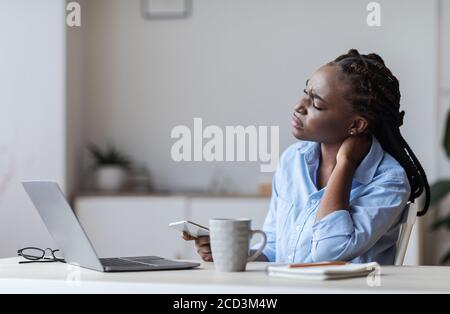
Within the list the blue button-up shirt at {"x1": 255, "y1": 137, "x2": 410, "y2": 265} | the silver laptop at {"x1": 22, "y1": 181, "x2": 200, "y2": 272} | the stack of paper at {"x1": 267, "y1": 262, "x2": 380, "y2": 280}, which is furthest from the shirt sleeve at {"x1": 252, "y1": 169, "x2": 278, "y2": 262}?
the stack of paper at {"x1": 267, "y1": 262, "x2": 380, "y2": 280}

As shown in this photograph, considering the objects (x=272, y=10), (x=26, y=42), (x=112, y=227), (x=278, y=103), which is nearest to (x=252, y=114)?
(x=278, y=103)

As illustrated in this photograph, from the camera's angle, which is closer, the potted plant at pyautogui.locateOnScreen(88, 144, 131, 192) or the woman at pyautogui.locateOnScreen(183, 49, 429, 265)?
the woman at pyautogui.locateOnScreen(183, 49, 429, 265)

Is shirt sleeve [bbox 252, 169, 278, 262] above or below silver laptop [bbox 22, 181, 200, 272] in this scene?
below

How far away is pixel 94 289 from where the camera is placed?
4.31 feet

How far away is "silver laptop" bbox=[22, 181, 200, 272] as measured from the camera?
1.51m

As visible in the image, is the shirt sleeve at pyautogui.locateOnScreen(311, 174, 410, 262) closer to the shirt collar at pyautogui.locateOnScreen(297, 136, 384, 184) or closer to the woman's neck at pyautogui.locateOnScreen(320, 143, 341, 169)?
the shirt collar at pyautogui.locateOnScreen(297, 136, 384, 184)

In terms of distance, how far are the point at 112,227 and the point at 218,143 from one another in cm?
80

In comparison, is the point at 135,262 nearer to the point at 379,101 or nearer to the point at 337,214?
the point at 337,214

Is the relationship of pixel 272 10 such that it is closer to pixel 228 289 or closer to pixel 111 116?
pixel 111 116

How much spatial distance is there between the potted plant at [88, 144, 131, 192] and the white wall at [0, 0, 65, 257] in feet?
0.86

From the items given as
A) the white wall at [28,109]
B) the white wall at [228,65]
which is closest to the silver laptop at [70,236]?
the white wall at [28,109]

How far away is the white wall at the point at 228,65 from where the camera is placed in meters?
4.52

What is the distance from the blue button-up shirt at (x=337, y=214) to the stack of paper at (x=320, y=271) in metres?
0.23

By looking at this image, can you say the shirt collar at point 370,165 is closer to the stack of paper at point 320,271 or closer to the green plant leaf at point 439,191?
the stack of paper at point 320,271
